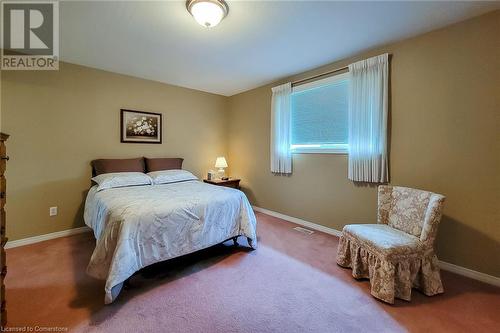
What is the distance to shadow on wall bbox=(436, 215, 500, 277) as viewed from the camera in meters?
2.04

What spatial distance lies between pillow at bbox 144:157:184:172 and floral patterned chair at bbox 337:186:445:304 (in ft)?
9.83

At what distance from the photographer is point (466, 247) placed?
7.09 ft

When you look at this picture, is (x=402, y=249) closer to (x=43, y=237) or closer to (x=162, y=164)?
(x=162, y=164)

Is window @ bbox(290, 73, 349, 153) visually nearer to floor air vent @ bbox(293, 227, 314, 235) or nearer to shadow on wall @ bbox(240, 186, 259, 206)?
floor air vent @ bbox(293, 227, 314, 235)

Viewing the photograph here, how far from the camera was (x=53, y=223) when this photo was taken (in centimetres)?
307

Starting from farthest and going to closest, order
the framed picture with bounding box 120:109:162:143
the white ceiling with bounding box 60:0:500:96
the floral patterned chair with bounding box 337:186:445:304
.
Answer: the framed picture with bounding box 120:109:162:143 → the white ceiling with bounding box 60:0:500:96 → the floral patterned chair with bounding box 337:186:445:304

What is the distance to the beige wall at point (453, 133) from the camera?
6.64ft

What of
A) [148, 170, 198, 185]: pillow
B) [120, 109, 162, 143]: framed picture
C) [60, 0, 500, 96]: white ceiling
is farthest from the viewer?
[120, 109, 162, 143]: framed picture

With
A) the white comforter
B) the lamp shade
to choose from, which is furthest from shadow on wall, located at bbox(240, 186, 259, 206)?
the white comforter

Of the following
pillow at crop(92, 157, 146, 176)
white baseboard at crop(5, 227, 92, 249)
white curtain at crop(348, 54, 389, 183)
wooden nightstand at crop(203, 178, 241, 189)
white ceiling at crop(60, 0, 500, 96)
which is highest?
white ceiling at crop(60, 0, 500, 96)

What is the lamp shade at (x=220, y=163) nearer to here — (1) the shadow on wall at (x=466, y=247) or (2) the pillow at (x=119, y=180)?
(2) the pillow at (x=119, y=180)

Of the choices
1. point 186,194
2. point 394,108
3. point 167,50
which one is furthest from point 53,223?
point 394,108

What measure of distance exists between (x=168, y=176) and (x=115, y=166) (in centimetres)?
77

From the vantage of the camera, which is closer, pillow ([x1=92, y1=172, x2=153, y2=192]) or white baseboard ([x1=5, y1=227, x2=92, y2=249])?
white baseboard ([x1=5, y1=227, x2=92, y2=249])
